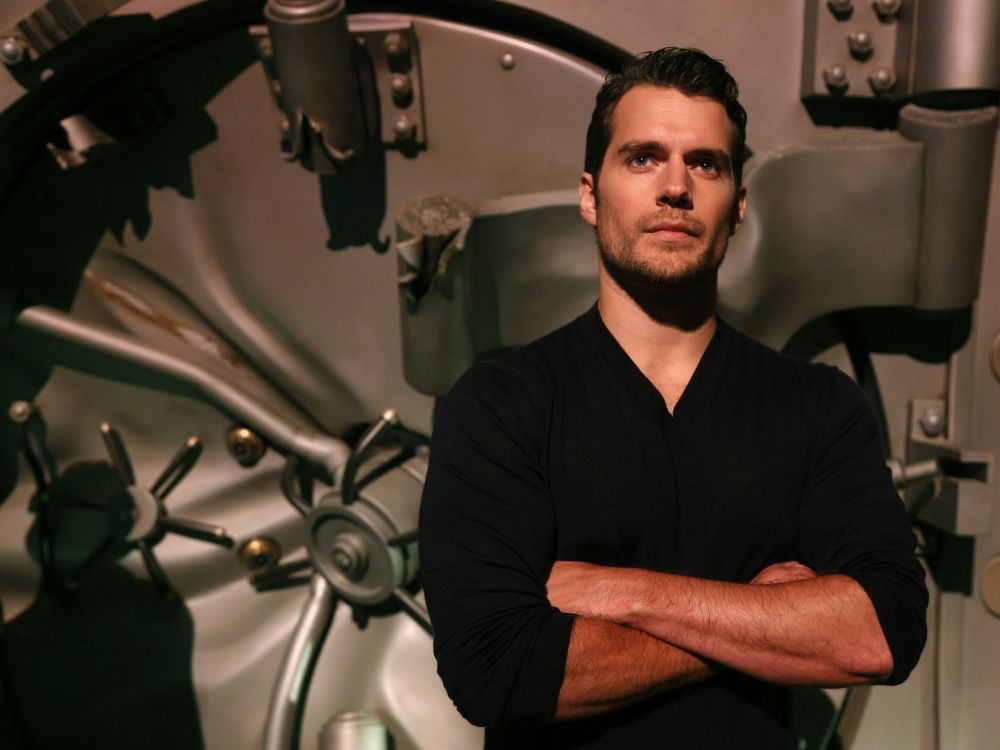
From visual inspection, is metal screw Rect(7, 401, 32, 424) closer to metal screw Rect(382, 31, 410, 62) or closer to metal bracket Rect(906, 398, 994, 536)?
metal screw Rect(382, 31, 410, 62)

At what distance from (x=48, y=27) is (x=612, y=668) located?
3.78 ft

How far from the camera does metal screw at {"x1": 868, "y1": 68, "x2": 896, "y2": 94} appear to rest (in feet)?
4.69

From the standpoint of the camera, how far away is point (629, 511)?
3.50ft

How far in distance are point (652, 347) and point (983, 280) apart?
0.63m

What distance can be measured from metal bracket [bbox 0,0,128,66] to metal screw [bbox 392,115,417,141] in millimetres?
407

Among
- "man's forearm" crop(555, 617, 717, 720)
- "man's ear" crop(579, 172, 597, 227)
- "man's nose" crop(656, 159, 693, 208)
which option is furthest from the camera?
"man's ear" crop(579, 172, 597, 227)

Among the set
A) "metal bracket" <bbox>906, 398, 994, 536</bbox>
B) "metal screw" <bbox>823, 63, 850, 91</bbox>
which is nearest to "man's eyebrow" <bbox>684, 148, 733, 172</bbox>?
"metal screw" <bbox>823, 63, 850, 91</bbox>

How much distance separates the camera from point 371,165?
1.56 m

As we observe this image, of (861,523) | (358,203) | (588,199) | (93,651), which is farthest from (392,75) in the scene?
(93,651)

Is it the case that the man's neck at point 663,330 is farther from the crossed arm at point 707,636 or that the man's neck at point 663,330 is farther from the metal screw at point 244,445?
the metal screw at point 244,445

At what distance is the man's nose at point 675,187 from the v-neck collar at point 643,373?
0.16 meters

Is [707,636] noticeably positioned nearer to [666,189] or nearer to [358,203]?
[666,189]

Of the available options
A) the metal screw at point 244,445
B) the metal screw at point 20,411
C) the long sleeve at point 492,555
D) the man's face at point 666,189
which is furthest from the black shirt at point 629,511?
the metal screw at point 20,411

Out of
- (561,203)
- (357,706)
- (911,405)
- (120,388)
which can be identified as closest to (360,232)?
(561,203)
